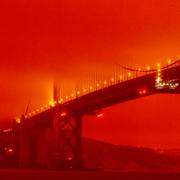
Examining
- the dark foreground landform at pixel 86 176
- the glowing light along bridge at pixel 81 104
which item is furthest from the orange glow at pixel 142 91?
the dark foreground landform at pixel 86 176

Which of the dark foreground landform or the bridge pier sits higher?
the bridge pier

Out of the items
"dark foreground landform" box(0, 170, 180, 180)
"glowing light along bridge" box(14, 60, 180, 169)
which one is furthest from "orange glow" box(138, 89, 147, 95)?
"dark foreground landform" box(0, 170, 180, 180)

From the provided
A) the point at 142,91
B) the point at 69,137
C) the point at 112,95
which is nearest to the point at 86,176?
the point at 142,91

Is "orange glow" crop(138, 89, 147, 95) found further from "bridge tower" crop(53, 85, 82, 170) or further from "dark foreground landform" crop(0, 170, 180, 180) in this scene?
"dark foreground landform" crop(0, 170, 180, 180)

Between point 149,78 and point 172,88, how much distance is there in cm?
241

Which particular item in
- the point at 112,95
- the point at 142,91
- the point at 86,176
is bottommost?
the point at 86,176

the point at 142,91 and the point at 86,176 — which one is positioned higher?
the point at 142,91

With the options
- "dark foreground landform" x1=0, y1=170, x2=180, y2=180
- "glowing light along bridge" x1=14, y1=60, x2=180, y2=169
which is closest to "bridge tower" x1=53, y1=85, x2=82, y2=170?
"glowing light along bridge" x1=14, y1=60, x2=180, y2=169

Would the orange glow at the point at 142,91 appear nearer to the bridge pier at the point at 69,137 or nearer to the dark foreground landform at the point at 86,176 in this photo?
the bridge pier at the point at 69,137

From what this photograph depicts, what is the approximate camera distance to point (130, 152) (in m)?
189

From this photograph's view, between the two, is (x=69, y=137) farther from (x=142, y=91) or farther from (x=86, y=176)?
(x=86, y=176)

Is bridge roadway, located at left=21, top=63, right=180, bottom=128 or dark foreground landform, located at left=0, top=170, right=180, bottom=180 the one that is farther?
bridge roadway, located at left=21, top=63, right=180, bottom=128

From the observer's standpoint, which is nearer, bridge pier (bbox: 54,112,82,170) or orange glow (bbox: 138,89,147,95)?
orange glow (bbox: 138,89,147,95)

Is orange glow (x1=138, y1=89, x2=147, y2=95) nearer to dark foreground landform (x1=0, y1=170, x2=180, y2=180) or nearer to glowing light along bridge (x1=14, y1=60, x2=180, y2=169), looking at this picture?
glowing light along bridge (x1=14, y1=60, x2=180, y2=169)
